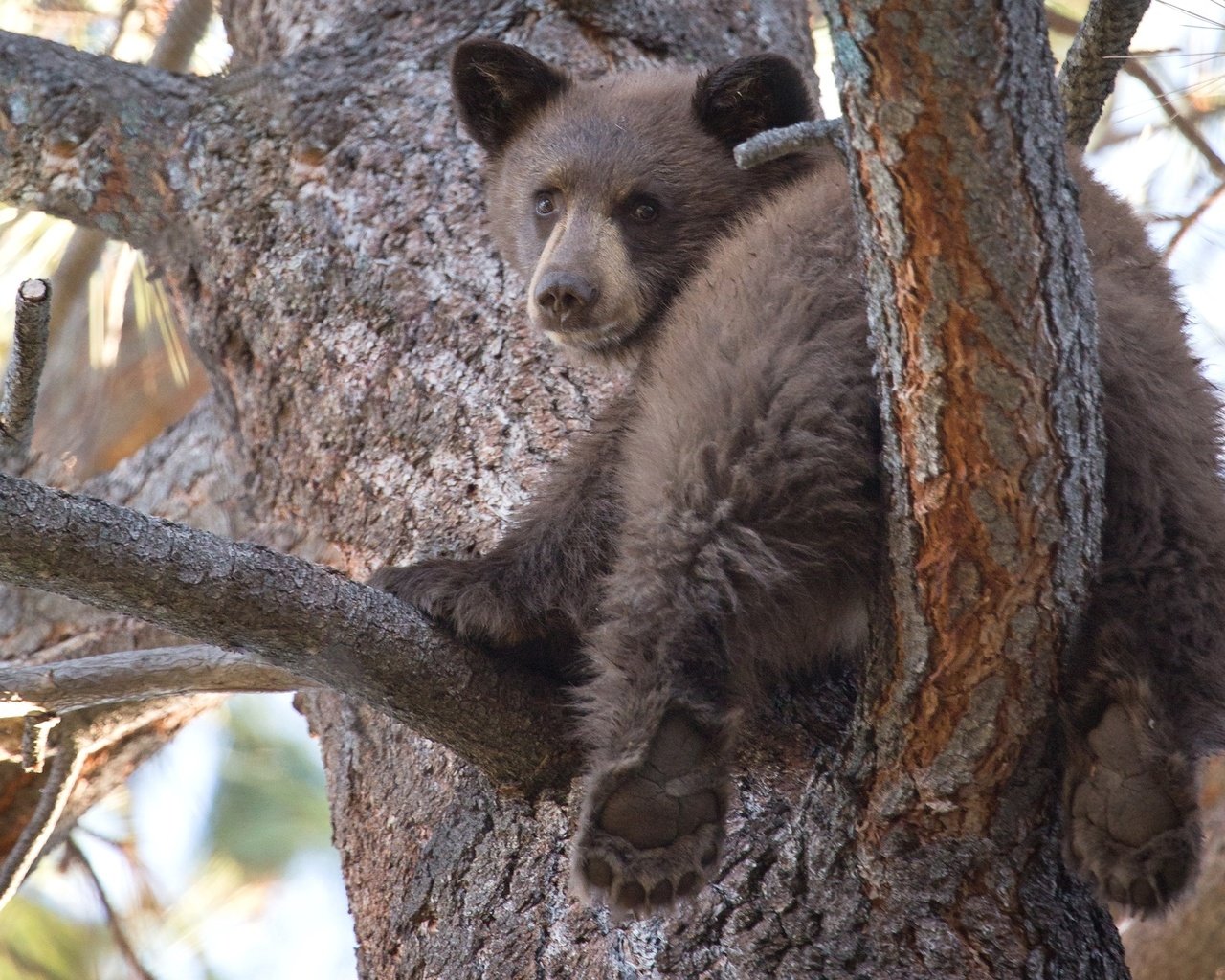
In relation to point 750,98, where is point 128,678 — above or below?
below

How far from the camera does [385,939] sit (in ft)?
9.16

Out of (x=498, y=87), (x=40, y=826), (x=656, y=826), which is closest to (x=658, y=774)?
(x=656, y=826)

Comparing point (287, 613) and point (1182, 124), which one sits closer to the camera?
point (287, 613)

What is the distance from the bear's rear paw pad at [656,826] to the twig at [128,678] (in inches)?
34.8

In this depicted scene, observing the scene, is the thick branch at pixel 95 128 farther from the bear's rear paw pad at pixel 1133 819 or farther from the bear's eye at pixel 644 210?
the bear's rear paw pad at pixel 1133 819

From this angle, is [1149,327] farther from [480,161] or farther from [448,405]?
[480,161]

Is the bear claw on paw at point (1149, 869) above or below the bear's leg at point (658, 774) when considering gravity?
below

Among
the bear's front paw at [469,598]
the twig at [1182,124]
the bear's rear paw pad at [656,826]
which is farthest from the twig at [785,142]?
the twig at [1182,124]

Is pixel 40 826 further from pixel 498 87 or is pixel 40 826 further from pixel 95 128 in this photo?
pixel 498 87

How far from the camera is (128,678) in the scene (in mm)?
2865

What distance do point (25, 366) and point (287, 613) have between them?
2.01 ft

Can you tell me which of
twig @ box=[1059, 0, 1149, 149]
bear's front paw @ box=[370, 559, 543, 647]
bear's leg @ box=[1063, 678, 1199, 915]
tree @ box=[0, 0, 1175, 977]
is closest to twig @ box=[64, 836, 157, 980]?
tree @ box=[0, 0, 1175, 977]

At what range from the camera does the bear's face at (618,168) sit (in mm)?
3578

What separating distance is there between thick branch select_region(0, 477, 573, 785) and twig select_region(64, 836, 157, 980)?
251 centimetres
